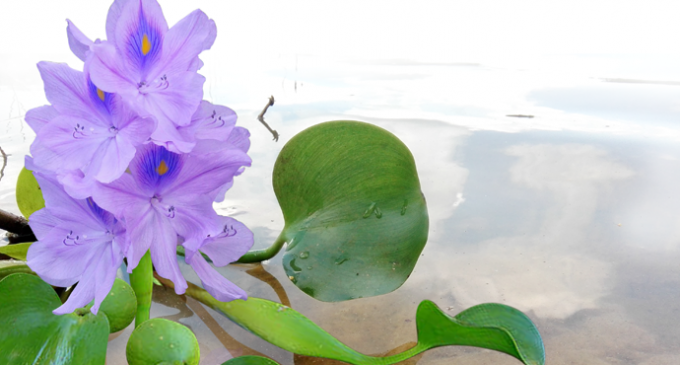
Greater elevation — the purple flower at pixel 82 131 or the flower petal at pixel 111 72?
the flower petal at pixel 111 72

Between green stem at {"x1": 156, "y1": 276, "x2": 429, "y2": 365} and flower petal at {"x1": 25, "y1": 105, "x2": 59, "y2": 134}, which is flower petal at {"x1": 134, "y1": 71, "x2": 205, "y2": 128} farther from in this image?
green stem at {"x1": 156, "y1": 276, "x2": 429, "y2": 365}

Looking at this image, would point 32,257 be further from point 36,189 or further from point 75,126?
point 36,189

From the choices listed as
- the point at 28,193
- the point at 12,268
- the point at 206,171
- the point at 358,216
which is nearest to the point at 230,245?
the point at 206,171

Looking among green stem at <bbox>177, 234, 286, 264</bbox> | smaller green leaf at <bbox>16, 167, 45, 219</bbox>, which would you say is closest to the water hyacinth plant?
green stem at <bbox>177, 234, 286, 264</bbox>

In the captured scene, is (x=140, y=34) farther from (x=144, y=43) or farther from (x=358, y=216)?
(x=358, y=216)

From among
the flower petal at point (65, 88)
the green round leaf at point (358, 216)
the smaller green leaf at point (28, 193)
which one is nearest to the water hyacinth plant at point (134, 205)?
the flower petal at point (65, 88)

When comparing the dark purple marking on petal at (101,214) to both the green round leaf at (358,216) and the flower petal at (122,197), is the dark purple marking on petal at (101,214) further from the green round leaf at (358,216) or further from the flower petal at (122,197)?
the green round leaf at (358,216)
